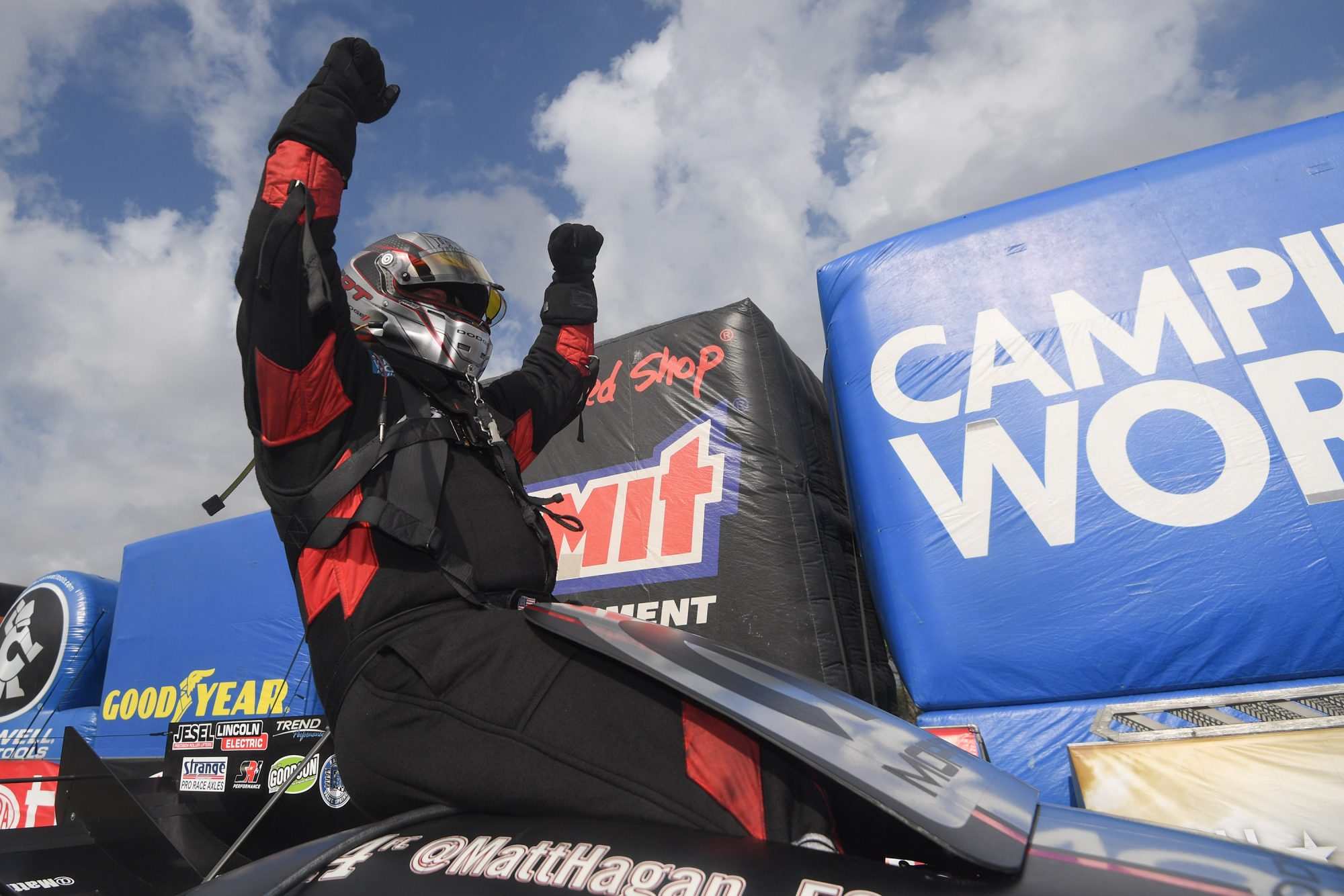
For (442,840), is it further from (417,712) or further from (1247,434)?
(1247,434)

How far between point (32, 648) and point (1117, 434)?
988cm

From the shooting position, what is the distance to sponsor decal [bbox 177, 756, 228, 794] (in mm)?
3648

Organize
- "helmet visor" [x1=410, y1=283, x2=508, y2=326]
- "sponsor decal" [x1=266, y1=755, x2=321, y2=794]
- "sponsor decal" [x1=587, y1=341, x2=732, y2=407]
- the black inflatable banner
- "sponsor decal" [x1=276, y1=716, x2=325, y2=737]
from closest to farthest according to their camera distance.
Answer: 1. "helmet visor" [x1=410, y1=283, x2=508, y2=326]
2. "sponsor decal" [x1=266, y1=755, x2=321, y2=794]
3. "sponsor decal" [x1=276, y1=716, x2=325, y2=737]
4. the black inflatable banner
5. "sponsor decal" [x1=587, y1=341, x2=732, y2=407]

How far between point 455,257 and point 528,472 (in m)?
4.08

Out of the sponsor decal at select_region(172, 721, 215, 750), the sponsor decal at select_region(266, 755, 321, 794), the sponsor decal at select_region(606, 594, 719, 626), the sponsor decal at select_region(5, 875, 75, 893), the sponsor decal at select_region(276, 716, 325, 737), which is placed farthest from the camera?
the sponsor decal at select_region(606, 594, 719, 626)

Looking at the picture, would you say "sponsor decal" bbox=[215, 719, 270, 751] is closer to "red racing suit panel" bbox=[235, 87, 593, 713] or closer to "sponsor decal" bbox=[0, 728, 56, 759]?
"red racing suit panel" bbox=[235, 87, 593, 713]

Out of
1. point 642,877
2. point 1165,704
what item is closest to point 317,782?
point 642,877

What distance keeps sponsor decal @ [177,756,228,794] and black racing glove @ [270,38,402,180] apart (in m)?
3.35

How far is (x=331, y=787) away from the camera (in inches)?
130

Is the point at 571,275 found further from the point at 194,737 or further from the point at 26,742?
the point at 26,742

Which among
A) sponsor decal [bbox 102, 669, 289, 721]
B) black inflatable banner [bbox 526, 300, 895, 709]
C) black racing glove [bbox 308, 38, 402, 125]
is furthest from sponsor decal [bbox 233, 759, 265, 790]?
black racing glove [bbox 308, 38, 402, 125]

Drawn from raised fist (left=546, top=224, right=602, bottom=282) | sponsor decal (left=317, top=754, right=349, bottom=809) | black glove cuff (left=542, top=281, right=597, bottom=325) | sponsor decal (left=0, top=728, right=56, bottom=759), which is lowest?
sponsor decal (left=317, top=754, right=349, bottom=809)

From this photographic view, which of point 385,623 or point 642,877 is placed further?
point 385,623

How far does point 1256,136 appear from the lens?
420cm
